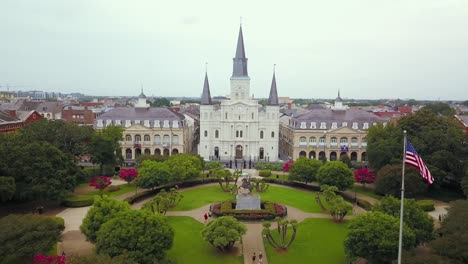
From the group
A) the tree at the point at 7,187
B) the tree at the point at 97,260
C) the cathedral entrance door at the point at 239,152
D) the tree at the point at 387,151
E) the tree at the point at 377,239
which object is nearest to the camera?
the tree at the point at 97,260

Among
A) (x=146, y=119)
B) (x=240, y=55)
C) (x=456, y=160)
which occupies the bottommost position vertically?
(x=456, y=160)

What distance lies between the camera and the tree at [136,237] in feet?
→ 90.2

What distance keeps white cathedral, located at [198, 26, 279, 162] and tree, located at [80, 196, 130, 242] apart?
53.9 meters

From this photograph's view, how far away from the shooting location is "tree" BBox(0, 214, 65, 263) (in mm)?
26594

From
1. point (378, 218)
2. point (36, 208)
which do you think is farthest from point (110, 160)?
point (378, 218)

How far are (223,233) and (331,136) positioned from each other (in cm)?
5638

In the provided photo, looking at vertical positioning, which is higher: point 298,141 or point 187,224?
point 298,141

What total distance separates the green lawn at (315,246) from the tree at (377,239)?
2.87m

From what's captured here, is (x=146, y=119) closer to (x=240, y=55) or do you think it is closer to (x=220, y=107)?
(x=220, y=107)

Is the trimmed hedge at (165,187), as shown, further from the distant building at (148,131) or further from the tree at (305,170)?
the distant building at (148,131)

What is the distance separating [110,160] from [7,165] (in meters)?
22.3

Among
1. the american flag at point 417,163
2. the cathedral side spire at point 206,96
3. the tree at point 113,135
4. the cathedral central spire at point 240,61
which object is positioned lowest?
the american flag at point 417,163

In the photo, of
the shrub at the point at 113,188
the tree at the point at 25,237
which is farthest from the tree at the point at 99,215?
the shrub at the point at 113,188

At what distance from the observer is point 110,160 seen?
210ft
